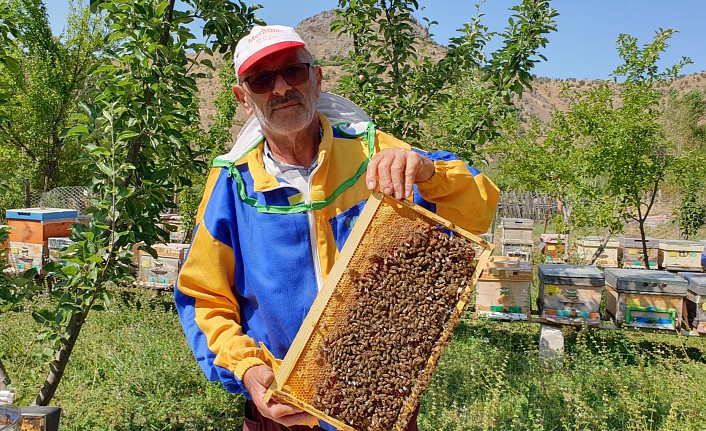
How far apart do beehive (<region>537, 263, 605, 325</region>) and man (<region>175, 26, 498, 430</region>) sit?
469 centimetres

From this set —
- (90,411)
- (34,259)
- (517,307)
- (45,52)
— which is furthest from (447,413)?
(45,52)

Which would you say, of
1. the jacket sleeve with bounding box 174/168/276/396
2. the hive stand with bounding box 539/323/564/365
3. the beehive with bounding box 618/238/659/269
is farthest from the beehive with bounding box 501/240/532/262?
the jacket sleeve with bounding box 174/168/276/396

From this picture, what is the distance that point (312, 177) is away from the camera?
6.30ft

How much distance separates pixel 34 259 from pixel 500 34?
25.2 feet

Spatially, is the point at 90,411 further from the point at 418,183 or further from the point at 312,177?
the point at 418,183

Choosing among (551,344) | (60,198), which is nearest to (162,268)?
(551,344)

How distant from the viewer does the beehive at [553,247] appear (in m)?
10.7

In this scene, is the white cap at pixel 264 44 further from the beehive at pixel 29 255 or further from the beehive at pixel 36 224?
the beehive at pixel 29 255

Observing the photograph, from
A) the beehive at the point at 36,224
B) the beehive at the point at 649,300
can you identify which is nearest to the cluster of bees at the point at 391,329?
the beehive at the point at 649,300

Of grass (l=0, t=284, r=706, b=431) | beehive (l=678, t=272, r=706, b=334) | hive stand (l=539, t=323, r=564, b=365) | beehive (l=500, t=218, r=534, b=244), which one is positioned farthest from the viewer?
beehive (l=500, t=218, r=534, b=244)

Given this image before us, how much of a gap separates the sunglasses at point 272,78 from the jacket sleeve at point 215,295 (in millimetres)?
342

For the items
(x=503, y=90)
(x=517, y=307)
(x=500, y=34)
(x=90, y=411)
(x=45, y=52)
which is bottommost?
(x=90, y=411)

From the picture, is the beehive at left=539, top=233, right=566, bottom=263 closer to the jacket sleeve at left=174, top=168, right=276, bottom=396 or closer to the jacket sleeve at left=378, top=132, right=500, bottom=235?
the jacket sleeve at left=378, top=132, right=500, bottom=235

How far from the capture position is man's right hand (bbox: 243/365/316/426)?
1.70m
